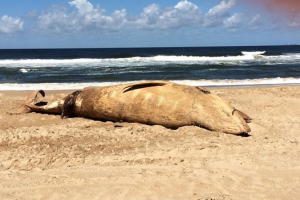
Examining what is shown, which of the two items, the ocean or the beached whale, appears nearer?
the beached whale

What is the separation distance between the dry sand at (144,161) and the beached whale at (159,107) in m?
0.22

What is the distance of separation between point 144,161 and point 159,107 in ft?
6.42

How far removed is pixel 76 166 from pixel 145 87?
2753 mm

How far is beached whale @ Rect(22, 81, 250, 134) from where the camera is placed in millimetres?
6336

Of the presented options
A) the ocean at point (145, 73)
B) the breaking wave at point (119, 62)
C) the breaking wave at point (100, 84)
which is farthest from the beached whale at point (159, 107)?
the breaking wave at point (119, 62)

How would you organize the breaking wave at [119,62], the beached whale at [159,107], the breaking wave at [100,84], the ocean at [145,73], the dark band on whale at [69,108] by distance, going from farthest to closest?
1. the breaking wave at [119,62]
2. the ocean at [145,73]
3. the breaking wave at [100,84]
4. the dark band on whale at [69,108]
5. the beached whale at [159,107]

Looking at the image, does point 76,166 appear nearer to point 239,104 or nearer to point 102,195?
point 102,195

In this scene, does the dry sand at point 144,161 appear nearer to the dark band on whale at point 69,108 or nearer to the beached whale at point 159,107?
the beached whale at point 159,107

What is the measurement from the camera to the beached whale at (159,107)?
249 inches

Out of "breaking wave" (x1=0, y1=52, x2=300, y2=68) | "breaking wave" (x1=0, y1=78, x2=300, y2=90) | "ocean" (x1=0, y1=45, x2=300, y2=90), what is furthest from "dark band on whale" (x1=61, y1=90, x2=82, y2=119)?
"breaking wave" (x1=0, y1=52, x2=300, y2=68)

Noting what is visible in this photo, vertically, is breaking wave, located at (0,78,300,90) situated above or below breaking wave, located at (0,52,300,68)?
below

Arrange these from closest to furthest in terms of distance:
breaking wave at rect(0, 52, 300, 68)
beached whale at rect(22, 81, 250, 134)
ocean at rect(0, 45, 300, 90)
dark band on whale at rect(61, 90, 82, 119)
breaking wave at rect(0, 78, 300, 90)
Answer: beached whale at rect(22, 81, 250, 134)
dark band on whale at rect(61, 90, 82, 119)
breaking wave at rect(0, 78, 300, 90)
ocean at rect(0, 45, 300, 90)
breaking wave at rect(0, 52, 300, 68)

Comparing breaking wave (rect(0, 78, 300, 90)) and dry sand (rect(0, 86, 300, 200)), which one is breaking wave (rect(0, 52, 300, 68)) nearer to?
breaking wave (rect(0, 78, 300, 90))

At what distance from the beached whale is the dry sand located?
0.72 ft
